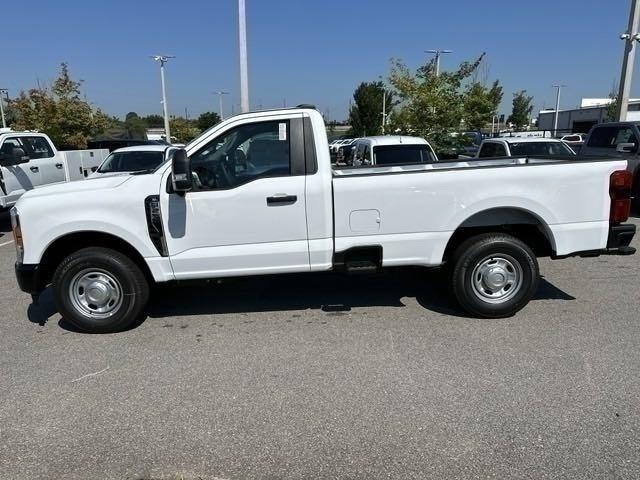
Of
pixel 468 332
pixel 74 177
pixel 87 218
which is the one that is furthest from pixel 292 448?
pixel 74 177

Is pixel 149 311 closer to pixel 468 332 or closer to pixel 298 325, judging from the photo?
pixel 298 325

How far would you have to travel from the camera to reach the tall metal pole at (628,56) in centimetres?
1612

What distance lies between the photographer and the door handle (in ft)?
14.7

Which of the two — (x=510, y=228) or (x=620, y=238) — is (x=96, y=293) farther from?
(x=620, y=238)

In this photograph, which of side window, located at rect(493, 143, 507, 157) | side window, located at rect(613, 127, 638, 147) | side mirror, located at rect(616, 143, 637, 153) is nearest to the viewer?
side mirror, located at rect(616, 143, 637, 153)

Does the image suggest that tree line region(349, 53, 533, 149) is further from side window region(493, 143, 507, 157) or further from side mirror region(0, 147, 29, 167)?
side mirror region(0, 147, 29, 167)

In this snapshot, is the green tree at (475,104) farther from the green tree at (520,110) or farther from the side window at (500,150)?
the green tree at (520,110)

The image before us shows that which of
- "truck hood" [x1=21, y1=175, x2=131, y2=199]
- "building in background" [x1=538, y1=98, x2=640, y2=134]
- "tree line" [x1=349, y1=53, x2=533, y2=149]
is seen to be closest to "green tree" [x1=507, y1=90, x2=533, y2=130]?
"building in background" [x1=538, y1=98, x2=640, y2=134]

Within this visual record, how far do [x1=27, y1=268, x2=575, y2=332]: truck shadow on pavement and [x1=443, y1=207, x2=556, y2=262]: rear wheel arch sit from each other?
1.96ft

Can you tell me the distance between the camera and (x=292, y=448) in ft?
9.72

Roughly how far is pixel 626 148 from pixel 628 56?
325 inches

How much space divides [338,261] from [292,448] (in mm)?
2087

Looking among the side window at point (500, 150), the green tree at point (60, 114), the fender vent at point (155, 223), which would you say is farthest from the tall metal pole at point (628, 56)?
the green tree at point (60, 114)

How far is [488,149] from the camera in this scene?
487 inches
